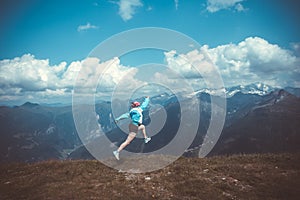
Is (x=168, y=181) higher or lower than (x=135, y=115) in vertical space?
lower

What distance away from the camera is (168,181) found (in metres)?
13.3

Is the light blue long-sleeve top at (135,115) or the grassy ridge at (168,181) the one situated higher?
the light blue long-sleeve top at (135,115)

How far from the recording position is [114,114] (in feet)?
53.2

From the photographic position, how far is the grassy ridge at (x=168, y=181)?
1159cm

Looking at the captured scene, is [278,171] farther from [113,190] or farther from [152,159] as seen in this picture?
[113,190]

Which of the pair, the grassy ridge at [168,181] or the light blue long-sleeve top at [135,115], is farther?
the light blue long-sleeve top at [135,115]

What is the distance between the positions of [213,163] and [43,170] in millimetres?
12879

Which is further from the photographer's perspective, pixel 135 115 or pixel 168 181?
pixel 135 115

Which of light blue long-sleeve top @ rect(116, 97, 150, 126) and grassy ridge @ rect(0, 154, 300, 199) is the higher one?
light blue long-sleeve top @ rect(116, 97, 150, 126)

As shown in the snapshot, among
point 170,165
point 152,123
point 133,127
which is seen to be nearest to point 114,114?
point 133,127

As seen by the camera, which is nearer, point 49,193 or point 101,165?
point 49,193

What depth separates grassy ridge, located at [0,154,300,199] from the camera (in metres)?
11.6

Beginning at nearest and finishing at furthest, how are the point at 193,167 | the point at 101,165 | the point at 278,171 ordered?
the point at 278,171
the point at 193,167
the point at 101,165

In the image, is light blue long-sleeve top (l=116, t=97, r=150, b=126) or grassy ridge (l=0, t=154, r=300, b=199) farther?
light blue long-sleeve top (l=116, t=97, r=150, b=126)
